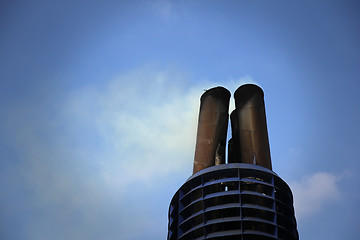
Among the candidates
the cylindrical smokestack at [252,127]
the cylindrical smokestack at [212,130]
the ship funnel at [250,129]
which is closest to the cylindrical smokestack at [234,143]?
the ship funnel at [250,129]

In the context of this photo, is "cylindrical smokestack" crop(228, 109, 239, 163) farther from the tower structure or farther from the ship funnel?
the tower structure

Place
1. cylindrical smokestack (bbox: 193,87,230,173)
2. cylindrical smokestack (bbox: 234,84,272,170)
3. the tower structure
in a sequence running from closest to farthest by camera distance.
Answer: the tower structure → cylindrical smokestack (bbox: 234,84,272,170) → cylindrical smokestack (bbox: 193,87,230,173)

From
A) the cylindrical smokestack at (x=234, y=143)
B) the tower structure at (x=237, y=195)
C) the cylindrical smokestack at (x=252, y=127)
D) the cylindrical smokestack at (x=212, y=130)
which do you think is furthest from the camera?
the cylindrical smokestack at (x=234, y=143)

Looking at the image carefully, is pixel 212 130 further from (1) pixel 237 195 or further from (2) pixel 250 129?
(1) pixel 237 195

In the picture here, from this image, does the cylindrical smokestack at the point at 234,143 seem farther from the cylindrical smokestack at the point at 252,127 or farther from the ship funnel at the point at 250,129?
the cylindrical smokestack at the point at 252,127

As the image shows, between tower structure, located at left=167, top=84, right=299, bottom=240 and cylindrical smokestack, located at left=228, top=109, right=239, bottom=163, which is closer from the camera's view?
tower structure, located at left=167, top=84, right=299, bottom=240

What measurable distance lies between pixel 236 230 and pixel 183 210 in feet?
28.3

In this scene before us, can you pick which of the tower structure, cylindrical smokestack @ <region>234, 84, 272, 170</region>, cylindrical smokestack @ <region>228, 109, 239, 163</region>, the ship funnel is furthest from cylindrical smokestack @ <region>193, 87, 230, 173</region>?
cylindrical smokestack @ <region>234, 84, 272, 170</region>

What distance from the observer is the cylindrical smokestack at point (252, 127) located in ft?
228

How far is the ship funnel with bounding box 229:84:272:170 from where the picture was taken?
69.6 metres

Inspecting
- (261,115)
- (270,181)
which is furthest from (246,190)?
(261,115)

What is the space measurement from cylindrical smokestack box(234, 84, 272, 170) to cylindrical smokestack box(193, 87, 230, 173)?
263cm

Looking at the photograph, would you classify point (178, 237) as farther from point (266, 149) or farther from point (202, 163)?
point (266, 149)

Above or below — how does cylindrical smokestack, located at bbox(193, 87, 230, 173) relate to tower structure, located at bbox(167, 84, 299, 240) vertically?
above
